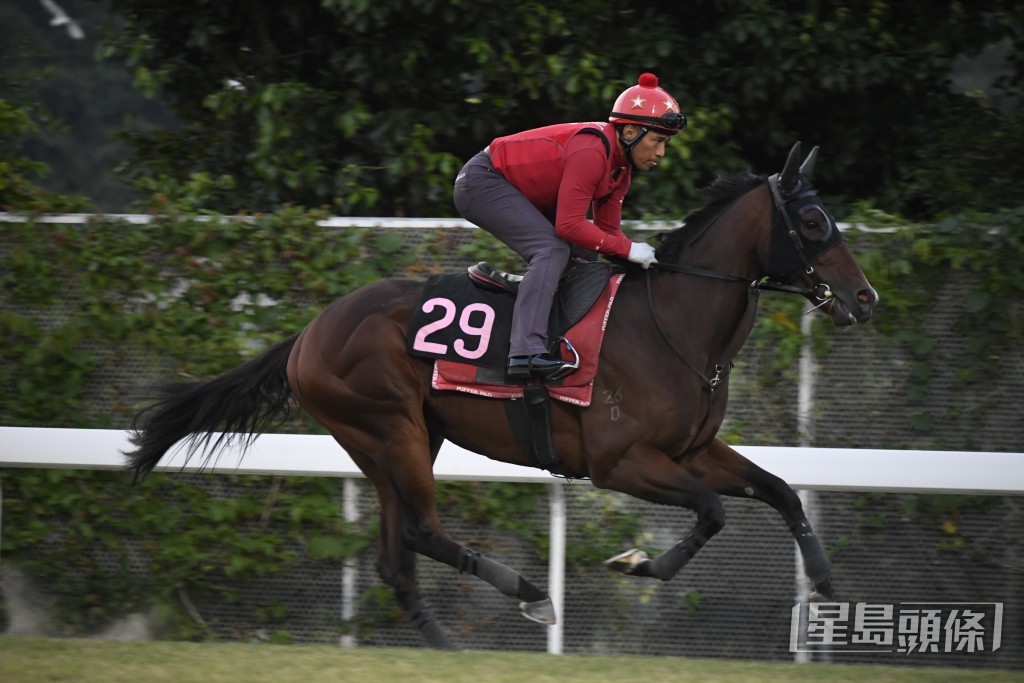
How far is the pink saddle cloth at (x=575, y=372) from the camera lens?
4805mm

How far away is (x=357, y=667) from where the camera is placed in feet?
15.4

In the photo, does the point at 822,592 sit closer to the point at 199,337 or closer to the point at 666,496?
the point at 666,496

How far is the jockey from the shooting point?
4742 millimetres

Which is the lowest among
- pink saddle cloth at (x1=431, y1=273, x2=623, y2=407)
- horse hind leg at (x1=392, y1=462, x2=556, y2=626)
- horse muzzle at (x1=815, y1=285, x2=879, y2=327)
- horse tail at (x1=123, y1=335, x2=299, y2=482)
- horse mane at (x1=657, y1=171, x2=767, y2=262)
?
horse hind leg at (x1=392, y1=462, x2=556, y2=626)

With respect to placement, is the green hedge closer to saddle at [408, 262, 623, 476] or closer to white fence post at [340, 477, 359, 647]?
white fence post at [340, 477, 359, 647]

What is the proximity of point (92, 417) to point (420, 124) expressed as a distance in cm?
275

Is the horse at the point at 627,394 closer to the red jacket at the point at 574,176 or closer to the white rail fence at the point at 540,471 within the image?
the red jacket at the point at 574,176

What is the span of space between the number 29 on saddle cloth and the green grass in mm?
1057

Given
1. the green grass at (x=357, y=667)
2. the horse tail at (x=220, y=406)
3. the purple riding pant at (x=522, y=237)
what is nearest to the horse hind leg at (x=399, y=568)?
the green grass at (x=357, y=667)

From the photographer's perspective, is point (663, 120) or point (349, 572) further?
point (349, 572)

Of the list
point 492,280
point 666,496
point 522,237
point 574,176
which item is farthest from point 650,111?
point 666,496

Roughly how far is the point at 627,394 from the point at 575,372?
22 centimetres

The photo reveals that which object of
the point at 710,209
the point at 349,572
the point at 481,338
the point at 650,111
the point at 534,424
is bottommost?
the point at 349,572

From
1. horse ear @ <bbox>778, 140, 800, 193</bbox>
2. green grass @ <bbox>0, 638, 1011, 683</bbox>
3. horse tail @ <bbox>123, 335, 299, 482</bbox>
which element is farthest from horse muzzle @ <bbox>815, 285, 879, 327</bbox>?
horse tail @ <bbox>123, 335, 299, 482</bbox>
